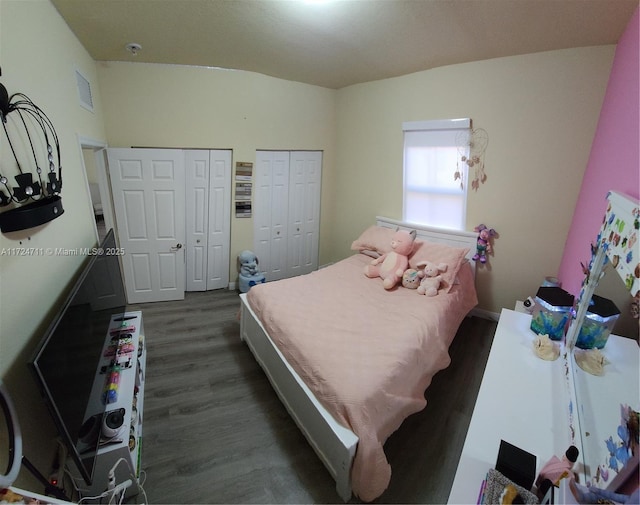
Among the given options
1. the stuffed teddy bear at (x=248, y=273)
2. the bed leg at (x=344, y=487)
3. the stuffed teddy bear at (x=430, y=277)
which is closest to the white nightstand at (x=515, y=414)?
the bed leg at (x=344, y=487)

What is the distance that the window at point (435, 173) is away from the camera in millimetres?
3252

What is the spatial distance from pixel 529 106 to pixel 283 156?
2.80 m

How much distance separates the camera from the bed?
161cm

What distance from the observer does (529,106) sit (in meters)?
2.74

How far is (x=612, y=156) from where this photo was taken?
192 cm

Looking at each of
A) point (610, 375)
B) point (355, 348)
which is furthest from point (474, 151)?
point (610, 375)

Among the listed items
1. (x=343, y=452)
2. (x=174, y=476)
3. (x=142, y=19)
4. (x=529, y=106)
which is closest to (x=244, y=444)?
(x=174, y=476)

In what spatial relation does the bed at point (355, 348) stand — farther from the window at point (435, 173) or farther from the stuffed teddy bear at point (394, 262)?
the window at point (435, 173)

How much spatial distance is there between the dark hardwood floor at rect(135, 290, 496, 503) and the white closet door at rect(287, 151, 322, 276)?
1945 mm

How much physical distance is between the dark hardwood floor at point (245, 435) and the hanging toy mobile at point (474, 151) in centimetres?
170

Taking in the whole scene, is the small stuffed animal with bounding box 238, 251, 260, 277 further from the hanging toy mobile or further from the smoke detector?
the hanging toy mobile

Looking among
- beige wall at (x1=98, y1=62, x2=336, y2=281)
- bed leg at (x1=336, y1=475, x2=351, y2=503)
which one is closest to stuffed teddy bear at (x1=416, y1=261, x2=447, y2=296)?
bed leg at (x1=336, y1=475, x2=351, y2=503)

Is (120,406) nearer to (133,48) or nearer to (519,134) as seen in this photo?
(133,48)

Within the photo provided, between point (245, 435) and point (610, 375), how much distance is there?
78.7 inches
